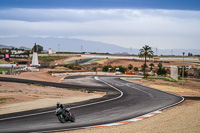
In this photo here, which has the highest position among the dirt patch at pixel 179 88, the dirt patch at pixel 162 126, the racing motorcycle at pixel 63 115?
the racing motorcycle at pixel 63 115

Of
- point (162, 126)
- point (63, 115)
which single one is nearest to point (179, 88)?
point (162, 126)

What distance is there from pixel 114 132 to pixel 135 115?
6439 mm

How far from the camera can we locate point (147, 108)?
26.4 m

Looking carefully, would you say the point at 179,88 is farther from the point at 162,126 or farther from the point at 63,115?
the point at 63,115

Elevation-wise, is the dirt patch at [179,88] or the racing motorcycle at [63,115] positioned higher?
the racing motorcycle at [63,115]

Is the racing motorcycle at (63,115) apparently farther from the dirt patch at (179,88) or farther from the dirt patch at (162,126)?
the dirt patch at (179,88)

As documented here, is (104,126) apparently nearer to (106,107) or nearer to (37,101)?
(106,107)

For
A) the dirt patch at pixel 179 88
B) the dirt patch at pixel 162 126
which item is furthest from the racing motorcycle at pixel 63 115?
the dirt patch at pixel 179 88

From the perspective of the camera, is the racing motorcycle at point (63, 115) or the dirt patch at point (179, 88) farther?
the dirt patch at point (179, 88)

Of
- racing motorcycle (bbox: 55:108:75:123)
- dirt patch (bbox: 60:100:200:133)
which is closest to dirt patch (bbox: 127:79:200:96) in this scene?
dirt patch (bbox: 60:100:200:133)

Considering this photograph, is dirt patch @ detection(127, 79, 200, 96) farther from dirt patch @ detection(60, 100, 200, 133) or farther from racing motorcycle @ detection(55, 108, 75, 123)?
racing motorcycle @ detection(55, 108, 75, 123)

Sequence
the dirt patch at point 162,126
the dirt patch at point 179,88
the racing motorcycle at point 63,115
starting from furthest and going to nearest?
the dirt patch at point 179,88 < the racing motorcycle at point 63,115 < the dirt patch at point 162,126

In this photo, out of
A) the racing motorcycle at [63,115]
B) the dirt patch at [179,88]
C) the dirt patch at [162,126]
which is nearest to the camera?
the dirt patch at [162,126]

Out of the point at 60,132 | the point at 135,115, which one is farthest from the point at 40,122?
the point at 135,115
